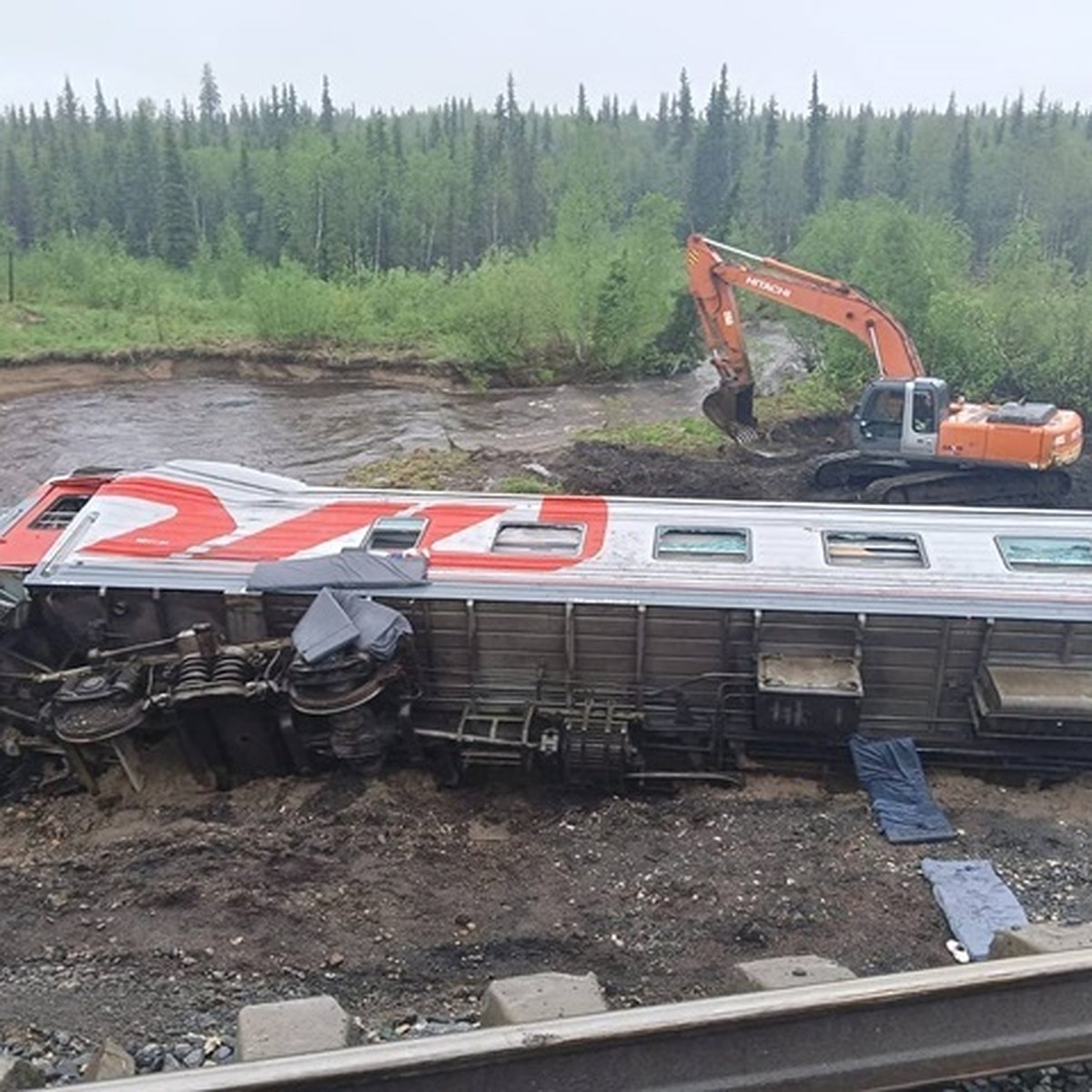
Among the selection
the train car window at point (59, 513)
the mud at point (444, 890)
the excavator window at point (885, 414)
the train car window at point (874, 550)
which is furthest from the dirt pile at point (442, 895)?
the excavator window at point (885, 414)

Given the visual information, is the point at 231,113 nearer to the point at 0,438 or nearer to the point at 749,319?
the point at 749,319

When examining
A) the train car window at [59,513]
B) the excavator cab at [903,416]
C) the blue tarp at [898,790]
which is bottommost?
the blue tarp at [898,790]

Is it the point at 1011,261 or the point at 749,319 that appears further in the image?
the point at 749,319

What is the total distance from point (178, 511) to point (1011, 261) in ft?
78.7

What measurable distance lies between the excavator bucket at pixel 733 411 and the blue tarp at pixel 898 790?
1263cm

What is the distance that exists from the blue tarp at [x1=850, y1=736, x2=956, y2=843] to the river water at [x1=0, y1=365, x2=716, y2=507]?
15240mm

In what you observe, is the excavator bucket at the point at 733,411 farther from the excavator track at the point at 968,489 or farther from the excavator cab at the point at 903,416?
the excavator track at the point at 968,489

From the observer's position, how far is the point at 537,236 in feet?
213

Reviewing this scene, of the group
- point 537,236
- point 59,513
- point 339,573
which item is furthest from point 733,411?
point 537,236

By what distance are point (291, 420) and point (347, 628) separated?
23.4 m

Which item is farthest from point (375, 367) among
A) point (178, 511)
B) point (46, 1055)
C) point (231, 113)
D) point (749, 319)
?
point (231, 113)

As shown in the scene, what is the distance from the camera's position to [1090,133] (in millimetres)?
92375

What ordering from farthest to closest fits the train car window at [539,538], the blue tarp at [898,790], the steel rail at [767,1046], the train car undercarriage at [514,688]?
the train car window at [539,538], the train car undercarriage at [514,688], the blue tarp at [898,790], the steel rail at [767,1046]

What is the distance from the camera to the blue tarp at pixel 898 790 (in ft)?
27.1
